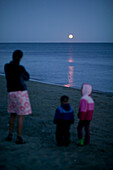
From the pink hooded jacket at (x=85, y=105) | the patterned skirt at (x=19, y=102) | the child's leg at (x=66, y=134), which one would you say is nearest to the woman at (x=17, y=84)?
the patterned skirt at (x=19, y=102)

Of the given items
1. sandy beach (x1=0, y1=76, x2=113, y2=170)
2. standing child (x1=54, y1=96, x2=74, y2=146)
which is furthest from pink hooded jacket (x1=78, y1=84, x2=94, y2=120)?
sandy beach (x1=0, y1=76, x2=113, y2=170)

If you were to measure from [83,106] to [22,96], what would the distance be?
4.17 feet

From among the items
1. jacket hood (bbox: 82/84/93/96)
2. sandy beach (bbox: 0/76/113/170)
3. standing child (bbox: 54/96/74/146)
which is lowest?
sandy beach (bbox: 0/76/113/170)

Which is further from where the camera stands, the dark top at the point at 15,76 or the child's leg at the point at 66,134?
the child's leg at the point at 66,134

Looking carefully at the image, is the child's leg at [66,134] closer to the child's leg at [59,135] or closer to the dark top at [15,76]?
the child's leg at [59,135]

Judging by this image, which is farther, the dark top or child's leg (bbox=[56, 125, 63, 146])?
child's leg (bbox=[56, 125, 63, 146])

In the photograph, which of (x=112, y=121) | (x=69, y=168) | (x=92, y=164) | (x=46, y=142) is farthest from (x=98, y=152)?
(x=112, y=121)

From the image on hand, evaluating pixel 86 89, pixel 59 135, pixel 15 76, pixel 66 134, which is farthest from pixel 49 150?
pixel 15 76

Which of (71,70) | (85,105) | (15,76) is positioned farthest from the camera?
(71,70)

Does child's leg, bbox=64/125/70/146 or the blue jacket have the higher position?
the blue jacket

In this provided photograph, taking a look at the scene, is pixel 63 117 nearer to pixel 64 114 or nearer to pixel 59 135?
pixel 64 114

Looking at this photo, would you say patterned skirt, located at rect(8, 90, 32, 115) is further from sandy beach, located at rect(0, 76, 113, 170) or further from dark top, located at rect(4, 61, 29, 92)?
sandy beach, located at rect(0, 76, 113, 170)

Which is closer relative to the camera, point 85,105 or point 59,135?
point 85,105

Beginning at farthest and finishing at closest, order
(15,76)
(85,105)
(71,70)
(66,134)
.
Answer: (71,70) < (66,134) < (85,105) < (15,76)
